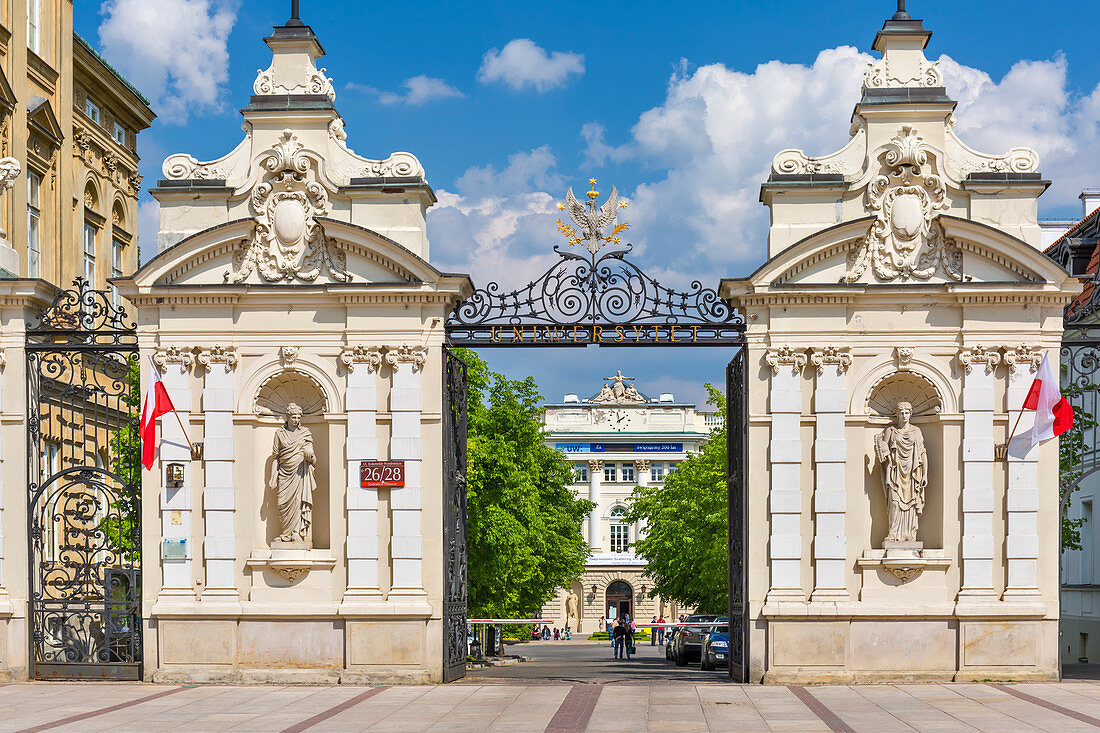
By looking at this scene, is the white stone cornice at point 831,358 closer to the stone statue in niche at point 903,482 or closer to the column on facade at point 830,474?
the column on facade at point 830,474

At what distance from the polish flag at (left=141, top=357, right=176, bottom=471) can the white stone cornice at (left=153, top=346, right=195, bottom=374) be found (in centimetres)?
9

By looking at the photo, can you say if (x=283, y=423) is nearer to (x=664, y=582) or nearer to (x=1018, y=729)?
(x=1018, y=729)

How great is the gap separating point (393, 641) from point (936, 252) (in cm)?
929

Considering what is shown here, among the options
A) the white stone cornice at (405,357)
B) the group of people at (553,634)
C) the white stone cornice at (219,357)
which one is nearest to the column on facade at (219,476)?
the white stone cornice at (219,357)

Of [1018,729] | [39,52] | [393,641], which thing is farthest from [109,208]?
[1018,729]

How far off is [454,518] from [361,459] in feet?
6.19

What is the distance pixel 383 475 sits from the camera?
2091cm

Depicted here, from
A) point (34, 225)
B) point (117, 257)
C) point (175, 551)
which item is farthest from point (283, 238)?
point (117, 257)

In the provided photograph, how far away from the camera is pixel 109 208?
3941 cm

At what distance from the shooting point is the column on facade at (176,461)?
21016mm

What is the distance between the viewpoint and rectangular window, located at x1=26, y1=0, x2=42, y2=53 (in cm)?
3338

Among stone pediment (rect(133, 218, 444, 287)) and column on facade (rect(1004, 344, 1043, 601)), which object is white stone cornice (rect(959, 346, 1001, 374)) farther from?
stone pediment (rect(133, 218, 444, 287))

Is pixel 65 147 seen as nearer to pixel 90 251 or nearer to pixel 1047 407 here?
pixel 90 251

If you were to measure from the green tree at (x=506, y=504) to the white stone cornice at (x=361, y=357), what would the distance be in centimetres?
1210
